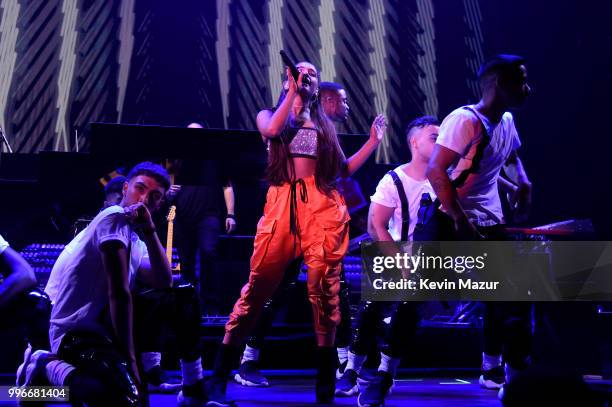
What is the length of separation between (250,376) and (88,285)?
6.83 feet

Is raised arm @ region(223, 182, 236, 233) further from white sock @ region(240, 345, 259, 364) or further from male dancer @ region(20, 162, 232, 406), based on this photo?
male dancer @ region(20, 162, 232, 406)

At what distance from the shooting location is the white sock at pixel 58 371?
2.62m

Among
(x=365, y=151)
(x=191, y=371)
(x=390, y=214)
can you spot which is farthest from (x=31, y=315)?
(x=390, y=214)

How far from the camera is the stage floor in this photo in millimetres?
3734

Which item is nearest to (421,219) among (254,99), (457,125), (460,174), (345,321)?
(460,174)

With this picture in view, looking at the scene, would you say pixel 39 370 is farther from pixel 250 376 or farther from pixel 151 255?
pixel 250 376

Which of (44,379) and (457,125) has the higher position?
(457,125)

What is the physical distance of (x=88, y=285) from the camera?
9.10 ft

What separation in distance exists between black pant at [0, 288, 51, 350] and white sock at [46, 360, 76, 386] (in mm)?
290

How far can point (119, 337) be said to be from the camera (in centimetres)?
267

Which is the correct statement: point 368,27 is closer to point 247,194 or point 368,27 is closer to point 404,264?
point 247,194

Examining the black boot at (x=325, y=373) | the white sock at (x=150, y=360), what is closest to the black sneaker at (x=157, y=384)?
the white sock at (x=150, y=360)

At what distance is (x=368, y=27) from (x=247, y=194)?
350cm

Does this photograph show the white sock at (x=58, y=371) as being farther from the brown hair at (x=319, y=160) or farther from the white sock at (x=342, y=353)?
the white sock at (x=342, y=353)
